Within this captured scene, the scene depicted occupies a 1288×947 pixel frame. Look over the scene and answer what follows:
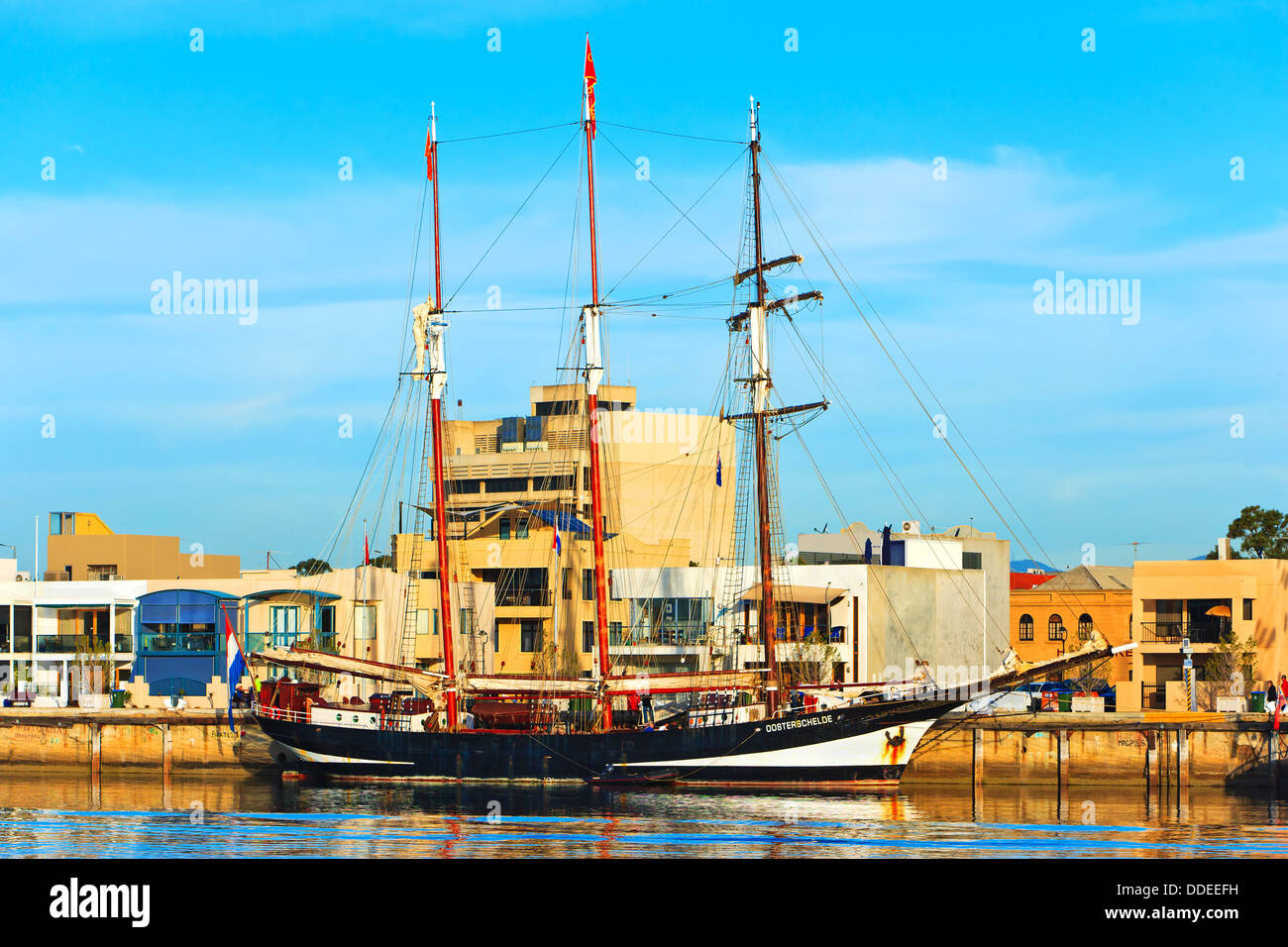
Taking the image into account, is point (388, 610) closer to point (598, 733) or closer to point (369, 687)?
point (369, 687)

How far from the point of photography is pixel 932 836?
4294 cm

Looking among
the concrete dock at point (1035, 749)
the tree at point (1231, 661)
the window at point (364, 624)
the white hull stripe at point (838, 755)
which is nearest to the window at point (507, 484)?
the window at point (364, 624)

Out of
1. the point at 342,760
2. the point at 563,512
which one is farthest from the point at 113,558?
the point at 342,760

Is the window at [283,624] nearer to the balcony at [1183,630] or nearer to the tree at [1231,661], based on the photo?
the balcony at [1183,630]

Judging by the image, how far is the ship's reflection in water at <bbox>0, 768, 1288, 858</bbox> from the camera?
3944 cm

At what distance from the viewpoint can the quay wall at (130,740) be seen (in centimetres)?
7300

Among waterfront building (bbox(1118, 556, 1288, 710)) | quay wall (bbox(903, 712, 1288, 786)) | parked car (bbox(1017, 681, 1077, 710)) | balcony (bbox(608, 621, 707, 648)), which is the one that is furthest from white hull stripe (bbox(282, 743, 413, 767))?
waterfront building (bbox(1118, 556, 1288, 710))

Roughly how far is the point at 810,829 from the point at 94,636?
55.4 meters

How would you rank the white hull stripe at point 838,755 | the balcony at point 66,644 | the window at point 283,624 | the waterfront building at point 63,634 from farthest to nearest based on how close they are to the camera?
the balcony at point 66,644 → the window at point 283,624 → the waterfront building at point 63,634 → the white hull stripe at point 838,755

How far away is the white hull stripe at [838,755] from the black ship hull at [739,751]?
0.13 feet

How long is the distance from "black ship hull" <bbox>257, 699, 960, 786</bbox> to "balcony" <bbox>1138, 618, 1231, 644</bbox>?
22019 millimetres

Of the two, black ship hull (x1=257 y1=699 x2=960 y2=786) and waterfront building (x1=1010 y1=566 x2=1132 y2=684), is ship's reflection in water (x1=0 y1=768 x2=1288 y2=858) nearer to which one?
black ship hull (x1=257 y1=699 x2=960 y2=786)

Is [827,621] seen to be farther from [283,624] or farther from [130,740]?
[130,740]
